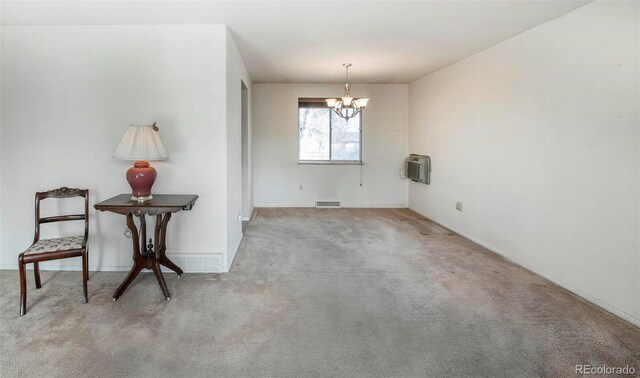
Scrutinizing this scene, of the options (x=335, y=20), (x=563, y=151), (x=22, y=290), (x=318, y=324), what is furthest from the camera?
(x=335, y=20)

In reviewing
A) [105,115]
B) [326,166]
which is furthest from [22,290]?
[326,166]

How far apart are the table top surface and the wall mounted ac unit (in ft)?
13.5

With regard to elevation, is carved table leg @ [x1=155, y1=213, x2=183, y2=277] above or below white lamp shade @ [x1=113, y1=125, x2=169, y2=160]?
below

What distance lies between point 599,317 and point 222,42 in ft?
12.7

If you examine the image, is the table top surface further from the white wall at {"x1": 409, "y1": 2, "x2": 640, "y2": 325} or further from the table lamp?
the white wall at {"x1": 409, "y1": 2, "x2": 640, "y2": 325}

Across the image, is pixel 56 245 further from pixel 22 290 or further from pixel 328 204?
pixel 328 204

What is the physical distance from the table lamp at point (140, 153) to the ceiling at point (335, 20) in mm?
1042

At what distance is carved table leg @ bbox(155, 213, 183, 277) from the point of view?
2.88m

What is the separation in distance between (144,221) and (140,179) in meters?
0.39

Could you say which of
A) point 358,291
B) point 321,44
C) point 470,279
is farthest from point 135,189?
Result: point 470,279

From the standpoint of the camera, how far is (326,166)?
6.84m

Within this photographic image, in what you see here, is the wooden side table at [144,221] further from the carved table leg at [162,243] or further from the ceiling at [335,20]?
the ceiling at [335,20]

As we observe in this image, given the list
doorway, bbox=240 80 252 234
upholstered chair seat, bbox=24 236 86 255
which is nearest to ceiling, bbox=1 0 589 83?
doorway, bbox=240 80 252 234

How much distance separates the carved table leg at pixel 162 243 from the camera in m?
2.88
